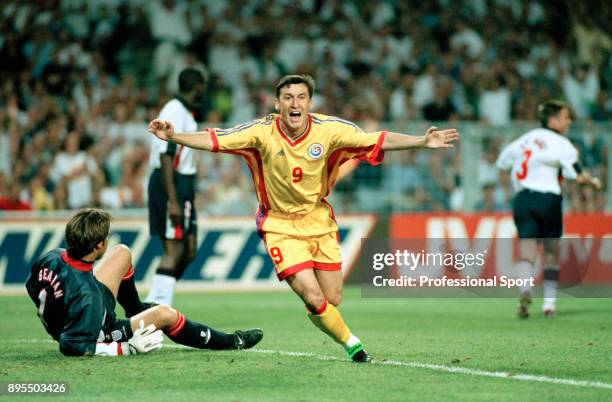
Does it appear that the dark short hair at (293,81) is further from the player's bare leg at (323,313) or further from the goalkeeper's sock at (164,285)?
the goalkeeper's sock at (164,285)

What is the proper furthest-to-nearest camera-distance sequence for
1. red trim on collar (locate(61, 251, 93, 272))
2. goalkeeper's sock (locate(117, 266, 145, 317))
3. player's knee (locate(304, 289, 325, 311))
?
goalkeeper's sock (locate(117, 266, 145, 317)) → red trim on collar (locate(61, 251, 93, 272)) → player's knee (locate(304, 289, 325, 311))

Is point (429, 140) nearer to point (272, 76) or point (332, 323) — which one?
point (332, 323)

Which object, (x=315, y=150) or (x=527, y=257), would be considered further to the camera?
(x=527, y=257)

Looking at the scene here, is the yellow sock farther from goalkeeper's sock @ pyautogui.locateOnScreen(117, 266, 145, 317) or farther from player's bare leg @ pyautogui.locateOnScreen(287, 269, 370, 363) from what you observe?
goalkeeper's sock @ pyautogui.locateOnScreen(117, 266, 145, 317)

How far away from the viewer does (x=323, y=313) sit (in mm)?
8625

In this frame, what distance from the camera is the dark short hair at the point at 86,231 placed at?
28.2ft

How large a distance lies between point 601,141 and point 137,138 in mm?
7124

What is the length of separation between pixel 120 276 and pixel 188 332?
0.69 metres

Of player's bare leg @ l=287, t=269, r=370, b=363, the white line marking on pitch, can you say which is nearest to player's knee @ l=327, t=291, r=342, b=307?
player's bare leg @ l=287, t=269, r=370, b=363

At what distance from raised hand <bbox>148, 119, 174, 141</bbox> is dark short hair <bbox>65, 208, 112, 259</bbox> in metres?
0.72

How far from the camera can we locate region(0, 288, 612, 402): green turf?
24.3ft

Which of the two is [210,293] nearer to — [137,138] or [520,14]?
[137,138]

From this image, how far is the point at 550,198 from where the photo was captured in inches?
534

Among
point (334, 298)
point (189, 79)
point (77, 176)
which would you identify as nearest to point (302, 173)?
point (334, 298)
